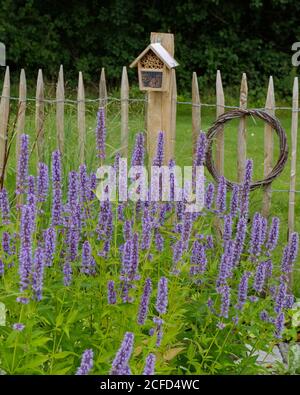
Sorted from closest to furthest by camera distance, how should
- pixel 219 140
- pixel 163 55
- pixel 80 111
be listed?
pixel 163 55, pixel 219 140, pixel 80 111

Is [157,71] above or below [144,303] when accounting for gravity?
above

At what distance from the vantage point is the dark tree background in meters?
16.9

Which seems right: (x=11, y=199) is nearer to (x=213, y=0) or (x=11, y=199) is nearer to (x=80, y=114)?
(x=80, y=114)

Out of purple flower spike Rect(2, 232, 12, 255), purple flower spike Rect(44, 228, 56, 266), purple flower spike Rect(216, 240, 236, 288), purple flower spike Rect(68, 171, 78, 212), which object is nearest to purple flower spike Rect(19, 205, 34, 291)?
purple flower spike Rect(44, 228, 56, 266)

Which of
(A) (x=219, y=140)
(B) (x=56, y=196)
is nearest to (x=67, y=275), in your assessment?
(B) (x=56, y=196)

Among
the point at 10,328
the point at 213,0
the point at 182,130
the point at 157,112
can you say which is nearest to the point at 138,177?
the point at 10,328

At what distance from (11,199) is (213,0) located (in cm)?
1151

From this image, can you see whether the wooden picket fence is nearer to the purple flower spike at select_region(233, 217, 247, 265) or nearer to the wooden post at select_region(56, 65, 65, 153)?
the wooden post at select_region(56, 65, 65, 153)

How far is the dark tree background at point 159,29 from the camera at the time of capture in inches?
666

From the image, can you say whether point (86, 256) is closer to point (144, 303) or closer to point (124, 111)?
point (144, 303)

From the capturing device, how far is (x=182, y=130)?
1297 cm

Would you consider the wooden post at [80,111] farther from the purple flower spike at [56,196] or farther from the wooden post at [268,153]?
the purple flower spike at [56,196]

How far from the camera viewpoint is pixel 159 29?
58.6ft

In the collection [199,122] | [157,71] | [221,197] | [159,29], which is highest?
[159,29]
